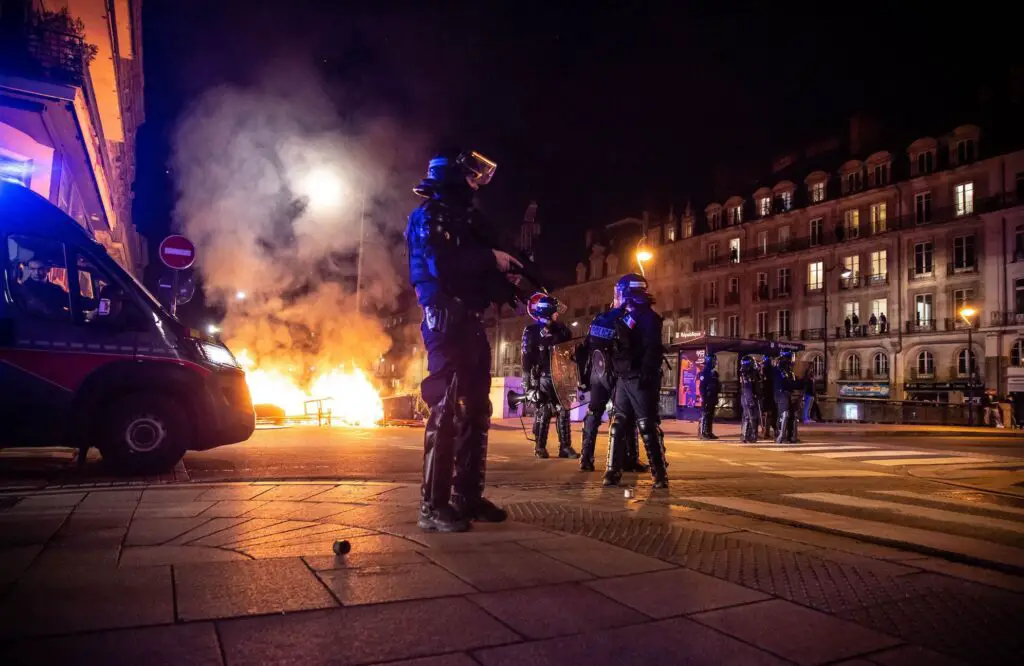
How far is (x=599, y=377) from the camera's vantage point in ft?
22.8

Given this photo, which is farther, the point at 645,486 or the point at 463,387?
the point at 645,486

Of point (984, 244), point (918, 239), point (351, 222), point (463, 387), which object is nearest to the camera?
point (463, 387)

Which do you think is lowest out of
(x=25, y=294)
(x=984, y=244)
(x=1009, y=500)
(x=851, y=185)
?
(x=1009, y=500)

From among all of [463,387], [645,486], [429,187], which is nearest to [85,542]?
[463,387]

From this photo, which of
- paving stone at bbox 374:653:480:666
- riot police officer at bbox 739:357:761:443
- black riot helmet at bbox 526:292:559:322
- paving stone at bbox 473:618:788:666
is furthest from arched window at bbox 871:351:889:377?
paving stone at bbox 374:653:480:666

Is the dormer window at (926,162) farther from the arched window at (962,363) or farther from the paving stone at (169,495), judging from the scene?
the paving stone at (169,495)

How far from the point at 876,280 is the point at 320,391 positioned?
120 ft

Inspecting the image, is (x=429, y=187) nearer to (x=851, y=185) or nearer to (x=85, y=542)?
(x=85, y=542)

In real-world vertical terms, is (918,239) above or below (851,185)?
below

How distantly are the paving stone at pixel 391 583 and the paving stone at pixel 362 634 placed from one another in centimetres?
12

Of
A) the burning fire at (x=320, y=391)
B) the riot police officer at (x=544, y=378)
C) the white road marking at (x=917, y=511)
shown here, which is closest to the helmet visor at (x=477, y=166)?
the white road marking at (x=917, y=511)

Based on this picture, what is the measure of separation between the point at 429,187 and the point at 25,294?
4.39m

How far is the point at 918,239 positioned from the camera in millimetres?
42938

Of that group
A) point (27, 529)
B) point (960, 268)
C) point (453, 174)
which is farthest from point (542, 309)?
point (960, 268)
